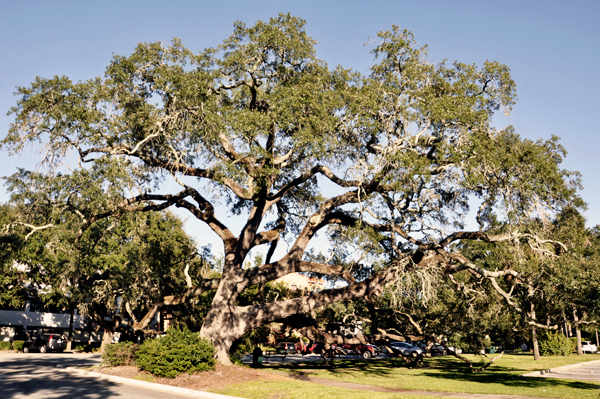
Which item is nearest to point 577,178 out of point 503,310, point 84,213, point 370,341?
point 503,310

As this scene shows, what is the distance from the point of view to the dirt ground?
50.1 feet

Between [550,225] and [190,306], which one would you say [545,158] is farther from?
[190,306]

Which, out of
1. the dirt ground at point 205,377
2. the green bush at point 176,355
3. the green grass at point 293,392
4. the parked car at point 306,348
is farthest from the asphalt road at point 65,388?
the parked car at point 306,348

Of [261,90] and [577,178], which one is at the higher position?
[261,90]

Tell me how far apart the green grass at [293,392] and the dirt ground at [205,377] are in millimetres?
897

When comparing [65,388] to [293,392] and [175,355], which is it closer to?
[175,355]

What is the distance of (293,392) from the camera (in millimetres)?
13758

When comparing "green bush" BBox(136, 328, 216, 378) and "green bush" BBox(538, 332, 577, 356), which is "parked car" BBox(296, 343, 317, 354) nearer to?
"green bush" BBox(538, 332, 577, 356)

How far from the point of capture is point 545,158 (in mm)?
17250

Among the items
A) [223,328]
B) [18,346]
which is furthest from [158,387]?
[18,346]

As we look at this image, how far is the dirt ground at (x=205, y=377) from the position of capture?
50.1 ft

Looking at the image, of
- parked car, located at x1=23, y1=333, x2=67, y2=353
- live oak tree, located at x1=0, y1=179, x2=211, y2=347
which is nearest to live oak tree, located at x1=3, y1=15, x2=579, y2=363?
live oak tree, located at x1=0, y1=179, x2=211, y2=347

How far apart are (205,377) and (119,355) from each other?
5.50 m

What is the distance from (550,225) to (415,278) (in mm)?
5850
